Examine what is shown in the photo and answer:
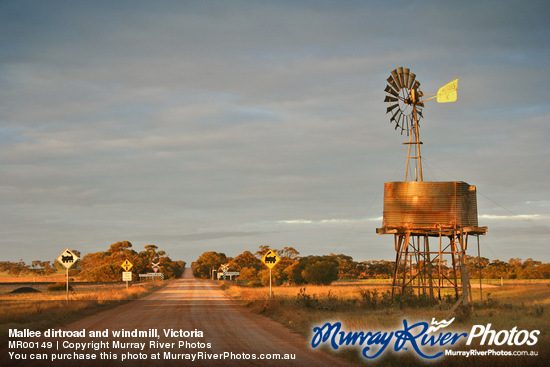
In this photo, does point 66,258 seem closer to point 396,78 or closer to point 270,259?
point 270,259

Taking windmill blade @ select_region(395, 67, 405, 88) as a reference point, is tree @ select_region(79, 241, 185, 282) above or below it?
below

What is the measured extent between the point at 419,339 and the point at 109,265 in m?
130

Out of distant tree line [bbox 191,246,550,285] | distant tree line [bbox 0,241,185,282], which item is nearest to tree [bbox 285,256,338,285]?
distant tree line [bbox 191,246,550,285]

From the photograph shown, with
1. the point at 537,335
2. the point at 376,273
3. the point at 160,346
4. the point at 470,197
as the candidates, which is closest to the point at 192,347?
the point at 160,346

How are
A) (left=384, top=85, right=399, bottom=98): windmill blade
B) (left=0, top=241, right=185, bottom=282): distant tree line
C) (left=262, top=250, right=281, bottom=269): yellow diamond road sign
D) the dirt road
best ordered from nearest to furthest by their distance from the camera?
the dirt road
(left=384, top=85, right=399, bottom=98): windmill blade
(left=262, top=250, right=281, bottom=269): yellow diamond road sign
(left=0, top=241, right=185, bottom=282): distant tree line

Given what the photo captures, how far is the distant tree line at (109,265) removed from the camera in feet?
438

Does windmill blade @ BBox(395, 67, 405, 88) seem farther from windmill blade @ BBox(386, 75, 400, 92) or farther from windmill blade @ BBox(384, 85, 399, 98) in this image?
windmill blade @ BBox(384, 85, 399, 98)

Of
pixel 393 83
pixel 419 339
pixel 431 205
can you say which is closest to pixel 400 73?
pixel 393 83

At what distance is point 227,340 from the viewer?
16312 millimetres

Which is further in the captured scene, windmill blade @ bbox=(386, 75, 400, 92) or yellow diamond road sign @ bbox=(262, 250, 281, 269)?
yellow diamond road sign @ bbox=(262, 250, 281, 269)

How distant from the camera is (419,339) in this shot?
14.1m

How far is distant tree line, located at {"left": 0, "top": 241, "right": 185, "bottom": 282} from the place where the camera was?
438 feet

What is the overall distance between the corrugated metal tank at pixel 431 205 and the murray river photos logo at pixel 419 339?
44.5 feet

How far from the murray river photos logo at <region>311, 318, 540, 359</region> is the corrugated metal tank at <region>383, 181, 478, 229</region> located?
1356 centimetres
